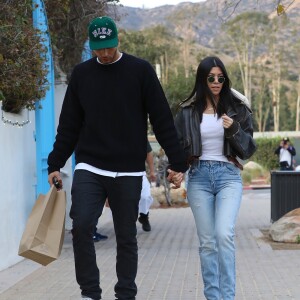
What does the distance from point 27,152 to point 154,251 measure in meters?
2.09

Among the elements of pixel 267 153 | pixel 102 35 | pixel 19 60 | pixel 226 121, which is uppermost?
pixel 102 35

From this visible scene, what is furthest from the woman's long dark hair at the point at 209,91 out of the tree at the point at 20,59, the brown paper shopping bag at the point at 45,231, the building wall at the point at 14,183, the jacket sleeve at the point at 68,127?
the building wall at the point at 14,183

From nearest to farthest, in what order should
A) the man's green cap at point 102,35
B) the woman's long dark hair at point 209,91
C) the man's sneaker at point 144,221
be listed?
1. the man's green cap at point 102,35
2. the woman's long dark hair at point 209,91
3. the man's sneaker at point 144,221

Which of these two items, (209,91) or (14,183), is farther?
(14,183)

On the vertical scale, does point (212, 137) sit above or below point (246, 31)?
below

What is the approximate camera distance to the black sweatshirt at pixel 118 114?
5258 mm

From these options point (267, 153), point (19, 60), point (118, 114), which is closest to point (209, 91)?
point (118, 114)

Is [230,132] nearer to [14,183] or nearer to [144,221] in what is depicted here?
[14,183]

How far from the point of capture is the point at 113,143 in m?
5.25

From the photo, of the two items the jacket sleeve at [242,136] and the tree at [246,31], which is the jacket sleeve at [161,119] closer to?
the jacket sleeve at [242,136]

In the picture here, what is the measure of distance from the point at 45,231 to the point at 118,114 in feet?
3.07

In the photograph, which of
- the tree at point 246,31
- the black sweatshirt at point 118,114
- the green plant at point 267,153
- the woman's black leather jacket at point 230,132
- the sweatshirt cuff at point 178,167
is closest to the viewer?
the black sweatshirt at point 118,114

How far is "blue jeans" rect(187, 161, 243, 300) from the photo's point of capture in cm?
542

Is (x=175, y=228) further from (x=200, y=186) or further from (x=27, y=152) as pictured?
(x=200, y=186)
